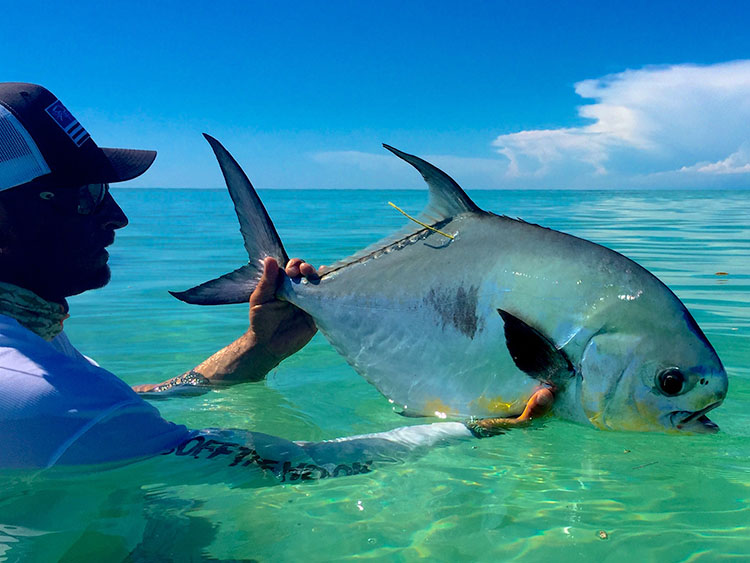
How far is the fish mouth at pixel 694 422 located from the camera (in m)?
1.95

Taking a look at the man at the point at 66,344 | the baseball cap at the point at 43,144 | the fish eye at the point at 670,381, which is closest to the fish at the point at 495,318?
the fish eye at the point at 670,381

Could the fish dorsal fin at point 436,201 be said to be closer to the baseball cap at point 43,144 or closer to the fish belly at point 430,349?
the fish belly at point 430,349

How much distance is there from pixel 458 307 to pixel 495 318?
5.7 inches

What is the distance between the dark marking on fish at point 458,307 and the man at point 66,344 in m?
0.33

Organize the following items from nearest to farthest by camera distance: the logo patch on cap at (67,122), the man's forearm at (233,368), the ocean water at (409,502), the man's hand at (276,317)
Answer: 1. the ocean water at (409,502)
2. the logo patch on cap at (67,122)
3. the man's hand at (276,317)
4. the man's forearm at (233,368)

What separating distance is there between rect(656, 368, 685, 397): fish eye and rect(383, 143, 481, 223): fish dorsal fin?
82cm

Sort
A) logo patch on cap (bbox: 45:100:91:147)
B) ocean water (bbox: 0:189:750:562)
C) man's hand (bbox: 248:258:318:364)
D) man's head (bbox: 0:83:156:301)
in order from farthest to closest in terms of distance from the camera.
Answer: man's hand (bbox: 248:258:318:364) < logo patch on cap (bbox: 45:100:91:147) < man's head (bbox: 0:83:156:301) < ocean water (bbox: 0:189:750:562)

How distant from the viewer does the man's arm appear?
2674 millimetres

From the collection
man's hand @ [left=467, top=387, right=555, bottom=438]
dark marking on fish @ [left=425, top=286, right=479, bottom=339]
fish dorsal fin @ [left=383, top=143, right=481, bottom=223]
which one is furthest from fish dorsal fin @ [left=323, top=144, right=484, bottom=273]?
man's hand @ [left=467, top=387, right=555, bottom=438]

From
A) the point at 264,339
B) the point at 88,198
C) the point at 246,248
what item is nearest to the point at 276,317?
the point at 264,339

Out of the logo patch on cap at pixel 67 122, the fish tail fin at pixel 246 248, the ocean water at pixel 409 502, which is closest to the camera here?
the ocean water at pixel 409 502

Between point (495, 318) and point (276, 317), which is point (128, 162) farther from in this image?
point (495, 318)

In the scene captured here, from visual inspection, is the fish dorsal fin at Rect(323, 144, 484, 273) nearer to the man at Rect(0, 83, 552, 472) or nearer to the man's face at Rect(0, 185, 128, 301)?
the man at Rect(0, 83, 552, 472)

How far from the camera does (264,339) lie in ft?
9.60
